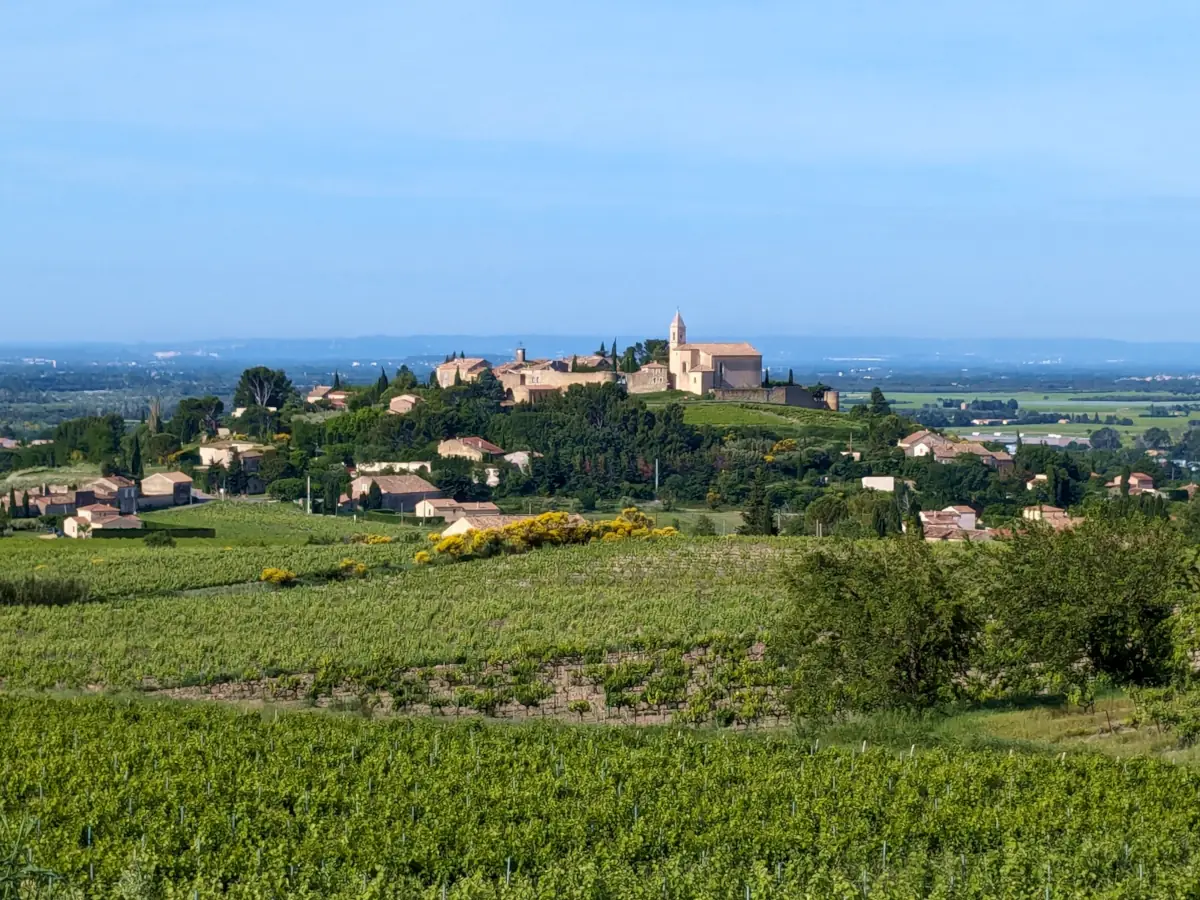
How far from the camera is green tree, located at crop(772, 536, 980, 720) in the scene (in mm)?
21500

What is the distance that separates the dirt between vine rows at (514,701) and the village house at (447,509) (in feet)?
120

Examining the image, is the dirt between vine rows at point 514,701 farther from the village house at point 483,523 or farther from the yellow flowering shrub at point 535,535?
the village house at point 483,523

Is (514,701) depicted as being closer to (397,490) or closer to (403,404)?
(397,490)

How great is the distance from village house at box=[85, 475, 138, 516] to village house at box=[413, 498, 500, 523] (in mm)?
12167

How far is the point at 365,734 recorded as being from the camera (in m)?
18.5

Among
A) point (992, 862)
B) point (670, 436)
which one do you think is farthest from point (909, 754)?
point (670, 436)

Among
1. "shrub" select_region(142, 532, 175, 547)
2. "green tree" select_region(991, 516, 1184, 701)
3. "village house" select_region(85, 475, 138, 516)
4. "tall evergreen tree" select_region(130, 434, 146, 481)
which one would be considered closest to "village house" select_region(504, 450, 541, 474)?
"tall evergreen tree" select_region(130, 434, 146, 481)

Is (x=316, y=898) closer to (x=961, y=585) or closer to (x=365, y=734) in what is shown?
(x=365, y=734)

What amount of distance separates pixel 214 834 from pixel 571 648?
13541 millimetres

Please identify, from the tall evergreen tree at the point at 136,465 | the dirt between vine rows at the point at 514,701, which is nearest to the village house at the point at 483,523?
the dirt between vine rows at the point at 514,701

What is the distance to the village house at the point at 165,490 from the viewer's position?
66938 millimetres

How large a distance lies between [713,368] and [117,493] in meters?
45.1

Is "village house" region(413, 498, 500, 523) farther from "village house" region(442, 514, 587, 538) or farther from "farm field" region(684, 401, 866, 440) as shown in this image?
"farm field" region(684, 401, 866, 440)

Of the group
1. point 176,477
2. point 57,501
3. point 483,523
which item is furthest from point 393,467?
point 483,523
